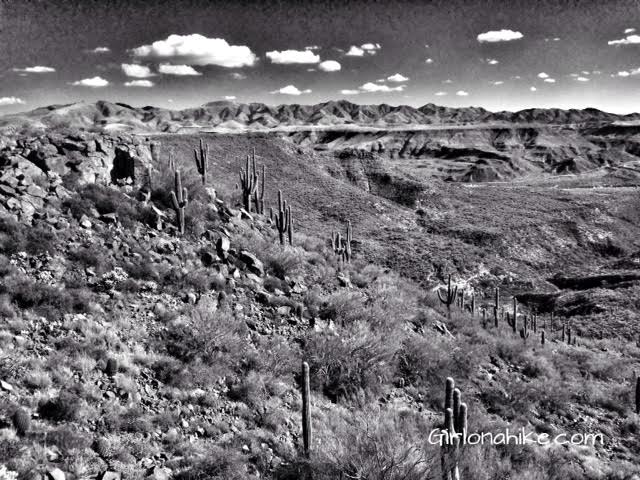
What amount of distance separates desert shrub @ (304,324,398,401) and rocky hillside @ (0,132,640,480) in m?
0.05

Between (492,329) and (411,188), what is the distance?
35.8 meters

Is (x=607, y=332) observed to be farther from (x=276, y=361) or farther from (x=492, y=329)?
(x=276, y=361)

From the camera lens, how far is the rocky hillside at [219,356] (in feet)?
23.2

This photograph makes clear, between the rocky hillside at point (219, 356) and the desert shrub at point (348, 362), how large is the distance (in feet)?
0.16

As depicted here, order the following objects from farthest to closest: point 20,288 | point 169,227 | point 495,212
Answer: point 495,212 → point 169,227 → point 20,288

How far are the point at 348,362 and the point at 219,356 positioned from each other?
2.98 metres

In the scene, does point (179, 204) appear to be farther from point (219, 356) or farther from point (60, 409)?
Answer: point (60, 409)

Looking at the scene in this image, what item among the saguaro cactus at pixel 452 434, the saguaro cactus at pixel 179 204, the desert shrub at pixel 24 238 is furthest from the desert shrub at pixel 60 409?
the saguaro cactus at pixel 179 204

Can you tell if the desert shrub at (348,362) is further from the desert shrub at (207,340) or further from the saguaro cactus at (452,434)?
the saguaro cactus at (452,434)

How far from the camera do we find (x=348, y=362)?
1091 cm

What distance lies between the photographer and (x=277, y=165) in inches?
2037

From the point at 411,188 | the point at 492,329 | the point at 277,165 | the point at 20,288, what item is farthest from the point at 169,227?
the point at 411,188

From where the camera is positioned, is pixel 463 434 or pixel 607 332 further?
pixel 607 332

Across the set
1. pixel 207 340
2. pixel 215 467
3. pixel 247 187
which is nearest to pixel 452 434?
pixel 215 467
